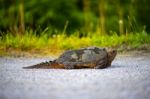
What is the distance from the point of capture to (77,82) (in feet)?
20.1

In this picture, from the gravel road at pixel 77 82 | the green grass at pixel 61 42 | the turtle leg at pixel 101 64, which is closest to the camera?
the gravel road at pixel 77 82

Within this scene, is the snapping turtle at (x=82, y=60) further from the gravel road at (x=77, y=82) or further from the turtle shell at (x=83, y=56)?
the gravel road at (x=77, y=82)

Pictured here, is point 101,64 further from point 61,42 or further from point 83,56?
point 61,42

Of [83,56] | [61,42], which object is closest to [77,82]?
[83,56]

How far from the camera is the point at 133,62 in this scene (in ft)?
28.5

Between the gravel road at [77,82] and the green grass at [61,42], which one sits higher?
the green grass at [61,42]

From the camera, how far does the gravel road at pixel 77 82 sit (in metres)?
5.26

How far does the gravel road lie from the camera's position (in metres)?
5.26

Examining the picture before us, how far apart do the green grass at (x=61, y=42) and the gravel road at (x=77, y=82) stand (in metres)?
2.33

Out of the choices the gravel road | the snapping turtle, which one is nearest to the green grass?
the gravel road

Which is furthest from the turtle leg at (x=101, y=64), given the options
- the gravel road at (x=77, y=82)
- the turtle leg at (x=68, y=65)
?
the turtle leg at (x=68, y=65)

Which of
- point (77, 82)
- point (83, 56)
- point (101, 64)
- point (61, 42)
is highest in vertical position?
point (61, 42)

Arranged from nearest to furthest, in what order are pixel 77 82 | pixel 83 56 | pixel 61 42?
pixel 77 82 → pixel 83 56 → pixel 61 42

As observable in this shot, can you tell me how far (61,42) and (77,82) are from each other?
17.0 feet
